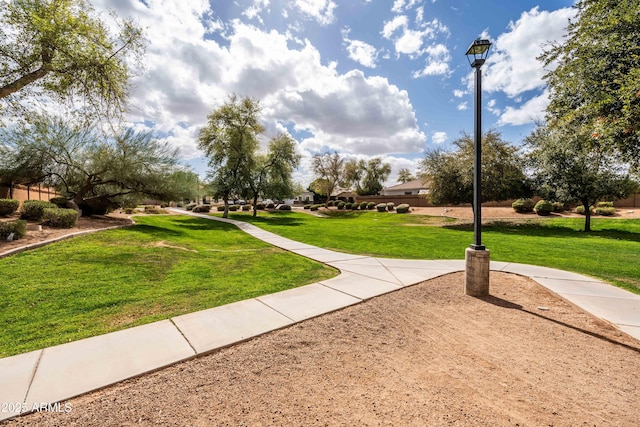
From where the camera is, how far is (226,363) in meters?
2.86

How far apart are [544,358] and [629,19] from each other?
6.62 m

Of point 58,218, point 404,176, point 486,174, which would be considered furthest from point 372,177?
point 58,218

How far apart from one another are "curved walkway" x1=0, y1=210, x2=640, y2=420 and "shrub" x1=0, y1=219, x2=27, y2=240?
7.32 m

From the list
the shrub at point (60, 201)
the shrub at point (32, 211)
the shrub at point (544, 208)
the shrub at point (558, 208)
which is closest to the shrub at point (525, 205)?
the shrub at point (544, 208)

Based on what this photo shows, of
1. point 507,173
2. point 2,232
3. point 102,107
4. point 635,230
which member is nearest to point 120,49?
point 102,107

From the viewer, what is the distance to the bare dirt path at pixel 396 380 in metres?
2.18

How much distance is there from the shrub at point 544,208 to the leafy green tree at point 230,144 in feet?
87.7

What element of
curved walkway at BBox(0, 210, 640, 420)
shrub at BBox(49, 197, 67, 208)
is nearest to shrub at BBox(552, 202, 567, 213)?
curved walkway at BBox(0, 210, 640, 420)

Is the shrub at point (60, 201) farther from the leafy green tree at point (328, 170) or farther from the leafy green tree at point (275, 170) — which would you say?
the leafy green tree at point (328, 170)

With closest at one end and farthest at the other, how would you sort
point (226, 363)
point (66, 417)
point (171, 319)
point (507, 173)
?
point (66, 417)
point (226, 363)
point (171, 319)
point (507, 173)

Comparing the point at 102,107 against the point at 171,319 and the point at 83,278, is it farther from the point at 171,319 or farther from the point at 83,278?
the point at 171,319

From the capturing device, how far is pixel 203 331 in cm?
346

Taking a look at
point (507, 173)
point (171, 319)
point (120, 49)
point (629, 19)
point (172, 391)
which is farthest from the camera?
point (507, 173)

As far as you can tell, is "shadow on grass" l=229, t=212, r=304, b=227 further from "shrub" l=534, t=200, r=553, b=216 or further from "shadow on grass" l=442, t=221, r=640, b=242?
"shrub" l=534, t=200, r=553, b=216
